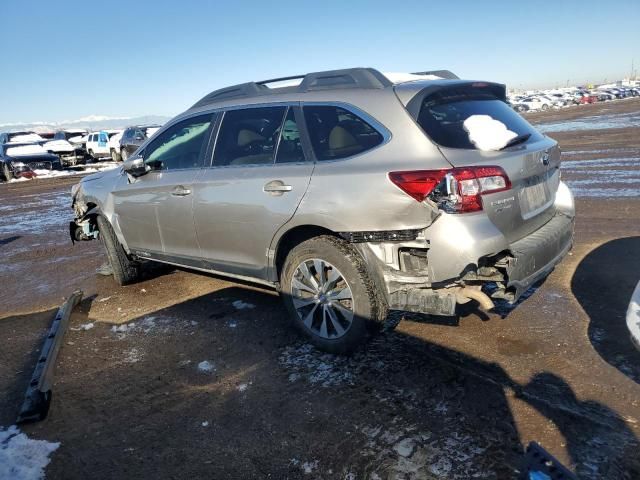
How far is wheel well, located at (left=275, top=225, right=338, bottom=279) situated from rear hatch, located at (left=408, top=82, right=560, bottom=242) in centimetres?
101

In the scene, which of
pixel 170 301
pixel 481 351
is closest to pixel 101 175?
pixel 170 301

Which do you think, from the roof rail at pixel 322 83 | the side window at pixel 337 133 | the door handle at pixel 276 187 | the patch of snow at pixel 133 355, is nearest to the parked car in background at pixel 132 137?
the roof rail at pixel 322 83

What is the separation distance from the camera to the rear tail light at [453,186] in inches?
114

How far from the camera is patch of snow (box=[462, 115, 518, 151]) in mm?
3084

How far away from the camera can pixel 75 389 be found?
11.2ft

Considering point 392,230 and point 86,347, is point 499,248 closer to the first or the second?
point 392,230

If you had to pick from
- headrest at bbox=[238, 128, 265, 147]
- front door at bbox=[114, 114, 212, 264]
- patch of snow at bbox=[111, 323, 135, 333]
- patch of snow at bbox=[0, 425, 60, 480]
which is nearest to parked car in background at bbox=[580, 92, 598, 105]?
front door at bbox=[114, 114, 212, 264]

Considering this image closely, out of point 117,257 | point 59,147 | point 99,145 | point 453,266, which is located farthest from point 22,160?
point 453,266

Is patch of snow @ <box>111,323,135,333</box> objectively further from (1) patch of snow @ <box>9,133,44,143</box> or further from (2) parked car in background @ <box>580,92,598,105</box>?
(2) parked car in background @ <box>580,92,598,105</box>

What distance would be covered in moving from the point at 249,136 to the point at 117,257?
2.40m

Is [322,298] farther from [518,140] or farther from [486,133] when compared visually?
[518,140]

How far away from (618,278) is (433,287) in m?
2.57

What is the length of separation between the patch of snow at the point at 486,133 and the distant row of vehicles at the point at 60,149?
14.6 metres

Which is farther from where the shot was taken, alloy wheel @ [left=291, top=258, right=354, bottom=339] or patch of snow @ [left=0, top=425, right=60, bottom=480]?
alloy wheel @ [left=291, top=258, right=354, bottom=339]
